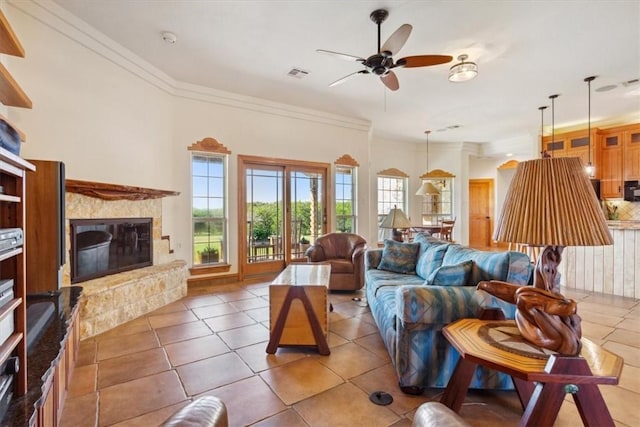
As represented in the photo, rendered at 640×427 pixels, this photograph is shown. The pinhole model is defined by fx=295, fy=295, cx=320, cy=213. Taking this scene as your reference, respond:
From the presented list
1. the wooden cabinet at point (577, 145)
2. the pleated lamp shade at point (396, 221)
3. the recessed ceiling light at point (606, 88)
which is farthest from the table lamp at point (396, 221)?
the wooden cabinet at point (577, 145)

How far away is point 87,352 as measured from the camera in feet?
8.59

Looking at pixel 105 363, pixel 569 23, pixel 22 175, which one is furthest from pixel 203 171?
pixel 569 23

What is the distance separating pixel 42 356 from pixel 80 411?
2.09 ft

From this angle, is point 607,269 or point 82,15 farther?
point 607,269

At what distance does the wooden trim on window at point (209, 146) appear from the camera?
4754 mm

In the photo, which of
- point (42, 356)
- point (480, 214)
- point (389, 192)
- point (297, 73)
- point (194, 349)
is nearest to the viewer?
point (42, 356)

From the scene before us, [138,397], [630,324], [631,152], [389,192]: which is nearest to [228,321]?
[138,397]

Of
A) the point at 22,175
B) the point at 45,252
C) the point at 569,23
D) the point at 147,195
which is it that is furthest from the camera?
the point at 147,195

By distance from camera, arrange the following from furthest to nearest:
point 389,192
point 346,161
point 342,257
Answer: point 389,192, point 346,161, point 342,257

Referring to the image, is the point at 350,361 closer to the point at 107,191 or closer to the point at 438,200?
the point at 107,191

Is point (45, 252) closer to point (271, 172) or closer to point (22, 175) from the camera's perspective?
point (22, 175)

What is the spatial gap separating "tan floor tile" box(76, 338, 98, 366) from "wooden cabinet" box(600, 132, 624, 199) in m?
8.73

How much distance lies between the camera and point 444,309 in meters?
1.93

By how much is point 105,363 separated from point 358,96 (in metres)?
4.80
